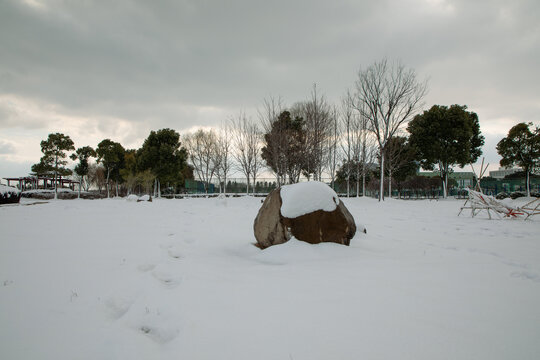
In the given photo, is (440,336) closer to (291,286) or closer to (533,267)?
(291,286)

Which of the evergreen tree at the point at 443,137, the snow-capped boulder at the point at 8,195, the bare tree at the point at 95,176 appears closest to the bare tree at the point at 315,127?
A: the evergreen tree at the point at 443,137

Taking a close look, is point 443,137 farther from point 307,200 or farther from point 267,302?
point 267,302

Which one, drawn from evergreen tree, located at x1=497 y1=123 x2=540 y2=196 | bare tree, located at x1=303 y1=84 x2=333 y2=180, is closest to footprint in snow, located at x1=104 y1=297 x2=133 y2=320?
bare tree, located at x1=303 y1=84 x2=333 y2=180

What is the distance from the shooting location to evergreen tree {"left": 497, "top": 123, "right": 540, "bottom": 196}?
2181cm

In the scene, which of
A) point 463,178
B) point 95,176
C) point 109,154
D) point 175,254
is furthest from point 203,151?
point 463,178

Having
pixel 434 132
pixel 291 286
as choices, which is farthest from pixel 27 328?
pixel 434 132

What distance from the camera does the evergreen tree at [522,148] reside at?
2181 centimetres

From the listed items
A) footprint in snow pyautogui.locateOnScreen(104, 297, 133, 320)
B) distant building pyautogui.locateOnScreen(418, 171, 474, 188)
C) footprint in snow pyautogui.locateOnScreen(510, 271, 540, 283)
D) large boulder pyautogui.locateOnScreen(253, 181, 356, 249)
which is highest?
distant building pyautogui.locateOnScreen(418, 171, 474, 188)

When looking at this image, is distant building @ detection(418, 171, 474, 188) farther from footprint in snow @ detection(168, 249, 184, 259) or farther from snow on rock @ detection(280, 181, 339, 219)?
footprint in snow @ detection(168, 249, 184, 259)

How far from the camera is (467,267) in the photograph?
2590mm

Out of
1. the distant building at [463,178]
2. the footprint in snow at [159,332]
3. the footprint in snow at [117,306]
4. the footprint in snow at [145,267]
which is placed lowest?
the footprint in snow at [159,332]

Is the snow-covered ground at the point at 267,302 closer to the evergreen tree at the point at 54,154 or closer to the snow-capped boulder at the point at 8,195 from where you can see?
the snow-capped boulder at the point at 8,195

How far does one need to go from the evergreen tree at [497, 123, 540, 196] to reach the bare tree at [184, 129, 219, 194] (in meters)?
30.0

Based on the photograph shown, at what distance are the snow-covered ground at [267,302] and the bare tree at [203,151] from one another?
93.3 feet
